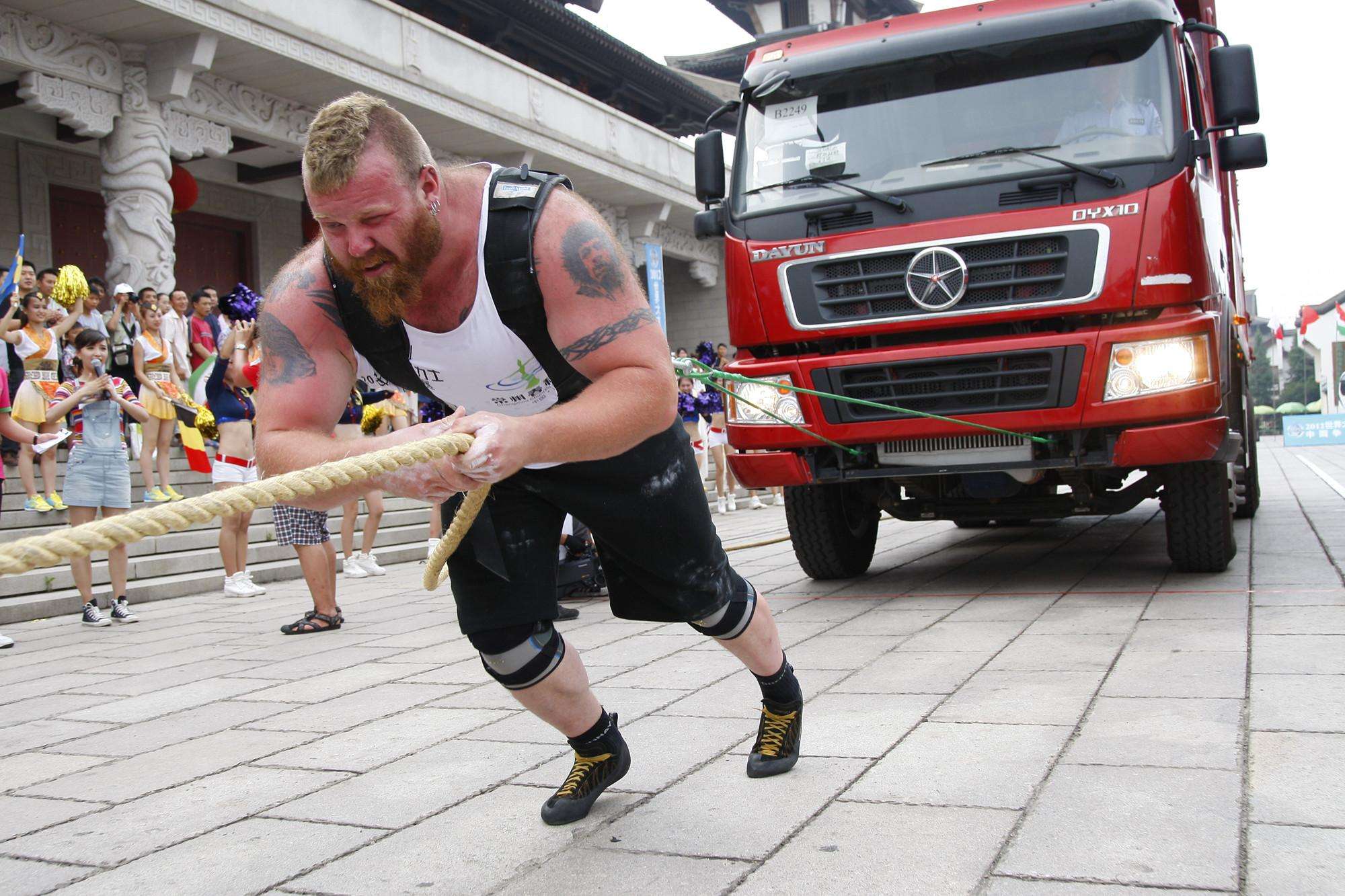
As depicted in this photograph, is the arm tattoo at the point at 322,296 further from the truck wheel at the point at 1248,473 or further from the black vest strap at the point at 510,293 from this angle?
the truck wheel at the point at 1248,473

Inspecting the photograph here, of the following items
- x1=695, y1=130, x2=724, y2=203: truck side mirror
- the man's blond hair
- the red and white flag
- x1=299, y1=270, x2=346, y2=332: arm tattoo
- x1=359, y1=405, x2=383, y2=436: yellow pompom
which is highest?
the red and white flag

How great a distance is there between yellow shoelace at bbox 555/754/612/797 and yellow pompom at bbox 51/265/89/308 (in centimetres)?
933

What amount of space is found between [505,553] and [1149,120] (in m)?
4.21

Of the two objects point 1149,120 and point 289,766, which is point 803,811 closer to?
point 289,766

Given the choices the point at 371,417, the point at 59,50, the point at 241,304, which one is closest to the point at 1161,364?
the point at 371,417

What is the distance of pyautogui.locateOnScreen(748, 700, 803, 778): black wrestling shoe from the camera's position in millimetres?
3168

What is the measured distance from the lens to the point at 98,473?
7.16 meters

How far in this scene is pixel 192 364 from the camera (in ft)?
44.2

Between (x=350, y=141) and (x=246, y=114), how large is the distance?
14.8 m

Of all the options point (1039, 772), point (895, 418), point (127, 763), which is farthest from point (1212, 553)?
point (127, 763)

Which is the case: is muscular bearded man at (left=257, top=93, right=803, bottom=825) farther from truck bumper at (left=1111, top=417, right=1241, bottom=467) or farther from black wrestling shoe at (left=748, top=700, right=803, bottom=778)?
truck bumper at (left=1111, top=417, right=1241, bottom=467)

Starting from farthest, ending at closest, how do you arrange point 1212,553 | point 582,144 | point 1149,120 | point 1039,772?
1. point 582,144
2. point 1212,553
3. point 1149,120
4. point 1039,772

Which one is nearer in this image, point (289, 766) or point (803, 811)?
point (803, 811)

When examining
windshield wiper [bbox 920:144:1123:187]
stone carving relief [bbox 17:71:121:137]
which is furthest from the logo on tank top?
stone carving relief [bbox 17:71:121:137]
